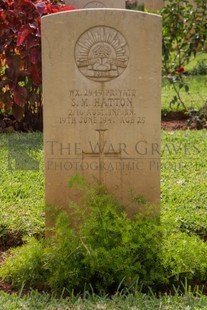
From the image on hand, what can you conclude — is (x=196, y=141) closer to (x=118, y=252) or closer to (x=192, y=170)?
(x=192, y=170)

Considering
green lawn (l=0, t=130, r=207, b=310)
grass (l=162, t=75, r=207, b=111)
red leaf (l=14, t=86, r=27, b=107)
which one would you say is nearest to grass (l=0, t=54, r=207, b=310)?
green lawn (l=0, t=130, r=207, b=310)

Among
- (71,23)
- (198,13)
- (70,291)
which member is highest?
(198,13)

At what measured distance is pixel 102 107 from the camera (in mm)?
3775

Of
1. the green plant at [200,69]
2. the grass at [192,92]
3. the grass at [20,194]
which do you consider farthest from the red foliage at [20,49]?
the green plant at [200,69]

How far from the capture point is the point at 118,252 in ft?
11.0

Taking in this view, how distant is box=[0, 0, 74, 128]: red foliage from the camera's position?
20.5 ft

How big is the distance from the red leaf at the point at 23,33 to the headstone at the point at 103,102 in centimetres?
236

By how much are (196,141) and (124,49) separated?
2.64 metres

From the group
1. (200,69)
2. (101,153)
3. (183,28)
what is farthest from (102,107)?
(200,69)

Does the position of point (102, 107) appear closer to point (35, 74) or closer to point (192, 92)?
point (35, 74)

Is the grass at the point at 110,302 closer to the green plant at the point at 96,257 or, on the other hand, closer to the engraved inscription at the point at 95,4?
the green plant at the point at 96,257

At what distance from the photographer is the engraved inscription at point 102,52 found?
3.69 m

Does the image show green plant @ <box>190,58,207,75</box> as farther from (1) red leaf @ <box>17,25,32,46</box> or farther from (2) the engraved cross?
(2) the engraved cross

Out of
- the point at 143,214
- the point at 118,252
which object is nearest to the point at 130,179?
the point at 143,214
